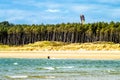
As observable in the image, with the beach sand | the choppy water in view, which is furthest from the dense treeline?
the choppy water

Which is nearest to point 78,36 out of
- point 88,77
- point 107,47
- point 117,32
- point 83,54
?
point 117,32

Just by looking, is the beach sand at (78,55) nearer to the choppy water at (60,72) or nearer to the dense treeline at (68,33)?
the choppy water at (60,72)

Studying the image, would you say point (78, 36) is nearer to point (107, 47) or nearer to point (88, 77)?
point (107, 47)

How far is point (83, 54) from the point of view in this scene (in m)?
104

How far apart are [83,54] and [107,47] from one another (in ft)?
43.8

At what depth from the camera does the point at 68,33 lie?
185375 millimetres

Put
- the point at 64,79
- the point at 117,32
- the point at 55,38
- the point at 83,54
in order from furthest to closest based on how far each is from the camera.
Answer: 1. the point at 55,38
2. the point at 117,32
3. the point at 83,54
4. the point at 64,79

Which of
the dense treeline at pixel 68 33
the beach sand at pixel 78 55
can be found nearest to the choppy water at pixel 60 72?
the beach sand at pixel 78 55

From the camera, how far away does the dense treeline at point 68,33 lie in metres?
172

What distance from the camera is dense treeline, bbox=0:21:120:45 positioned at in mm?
171625

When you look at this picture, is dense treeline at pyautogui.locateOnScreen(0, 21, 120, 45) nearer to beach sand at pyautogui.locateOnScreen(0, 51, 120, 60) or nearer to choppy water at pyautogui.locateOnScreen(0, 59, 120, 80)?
beach sand at pyautogui.locateOnScreen(0, 51, 120, 60)

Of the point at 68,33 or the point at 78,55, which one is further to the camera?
the point at 68,33

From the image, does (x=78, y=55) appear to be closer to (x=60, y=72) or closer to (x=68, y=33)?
(x=60, y=72)

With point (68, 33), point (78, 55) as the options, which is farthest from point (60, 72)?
point (68, 33)
